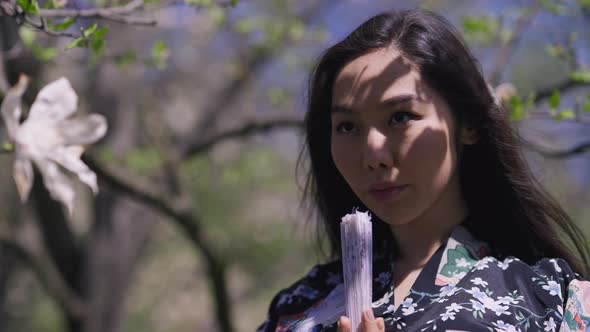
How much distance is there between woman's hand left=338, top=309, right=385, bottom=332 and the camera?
39.7 inches

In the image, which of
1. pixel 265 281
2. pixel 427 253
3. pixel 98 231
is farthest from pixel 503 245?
pixel 265 281

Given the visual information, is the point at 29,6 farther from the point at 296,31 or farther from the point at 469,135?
the point at 296,31

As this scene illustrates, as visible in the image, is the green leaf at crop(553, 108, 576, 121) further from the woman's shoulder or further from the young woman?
the woman's shoulder

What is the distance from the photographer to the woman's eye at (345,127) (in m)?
1.16

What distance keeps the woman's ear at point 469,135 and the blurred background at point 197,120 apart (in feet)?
0.98

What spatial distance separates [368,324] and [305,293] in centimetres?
32

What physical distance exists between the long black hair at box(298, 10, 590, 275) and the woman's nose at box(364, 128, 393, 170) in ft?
0.39

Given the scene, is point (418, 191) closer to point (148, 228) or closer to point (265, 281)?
point (148, 228)

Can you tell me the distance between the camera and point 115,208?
348cm

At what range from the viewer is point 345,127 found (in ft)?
3.84

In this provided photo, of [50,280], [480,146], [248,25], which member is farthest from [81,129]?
[50,280]

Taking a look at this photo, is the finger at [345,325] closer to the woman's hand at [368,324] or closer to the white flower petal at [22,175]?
the woman's hand at [368,324]

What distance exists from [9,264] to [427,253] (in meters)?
5.03

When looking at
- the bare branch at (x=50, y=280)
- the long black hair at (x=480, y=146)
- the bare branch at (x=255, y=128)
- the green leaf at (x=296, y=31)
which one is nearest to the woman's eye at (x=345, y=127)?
the long black hair at (x=480, y=146)
